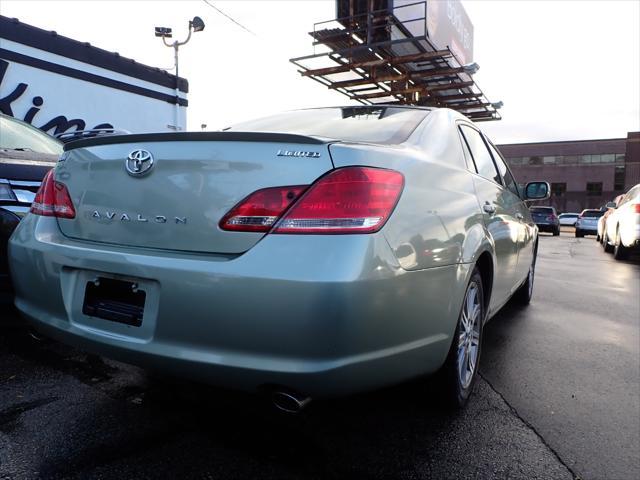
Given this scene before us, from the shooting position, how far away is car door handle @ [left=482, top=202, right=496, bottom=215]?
103 inches

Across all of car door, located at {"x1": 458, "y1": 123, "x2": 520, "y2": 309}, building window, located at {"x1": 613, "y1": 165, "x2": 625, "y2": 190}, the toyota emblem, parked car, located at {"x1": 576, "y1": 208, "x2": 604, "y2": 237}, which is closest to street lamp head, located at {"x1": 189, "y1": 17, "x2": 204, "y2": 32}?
car door, located at {"x1": 458, "y1": 123, "x2": 520, "y2": 309}

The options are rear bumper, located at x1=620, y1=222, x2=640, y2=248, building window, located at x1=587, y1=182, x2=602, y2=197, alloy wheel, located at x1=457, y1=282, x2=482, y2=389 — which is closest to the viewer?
alloy wheel, located at x1=457, y1=282, x2=482, y2=389

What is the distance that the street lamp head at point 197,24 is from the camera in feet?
35.0

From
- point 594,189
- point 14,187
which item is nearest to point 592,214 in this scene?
point 14,187

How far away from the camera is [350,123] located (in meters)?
2.48

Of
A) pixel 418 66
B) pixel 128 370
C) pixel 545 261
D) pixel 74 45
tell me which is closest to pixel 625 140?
pixel 418 66

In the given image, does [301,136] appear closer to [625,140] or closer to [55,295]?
[55,295]

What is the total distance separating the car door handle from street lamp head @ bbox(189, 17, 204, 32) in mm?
9719

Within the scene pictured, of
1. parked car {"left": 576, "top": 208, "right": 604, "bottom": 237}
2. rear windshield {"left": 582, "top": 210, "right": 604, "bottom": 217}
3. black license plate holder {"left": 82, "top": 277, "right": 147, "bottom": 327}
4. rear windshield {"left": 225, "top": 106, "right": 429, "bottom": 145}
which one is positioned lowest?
parked car {"left": 576, "top": 208, "right": 604, "bottom": 237}

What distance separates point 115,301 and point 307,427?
37.9 inches

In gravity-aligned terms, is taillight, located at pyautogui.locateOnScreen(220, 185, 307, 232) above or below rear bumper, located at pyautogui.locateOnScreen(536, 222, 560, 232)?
above

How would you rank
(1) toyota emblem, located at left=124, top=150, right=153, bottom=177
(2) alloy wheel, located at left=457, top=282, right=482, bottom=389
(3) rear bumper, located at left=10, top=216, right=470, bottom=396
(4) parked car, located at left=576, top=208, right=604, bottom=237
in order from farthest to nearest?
(4) parked car, located at left=576, top=208, right=604, bottom=237, (2) alloy wheel, located at left=457, top=282, right=482, bottom=389, (1) toyota emblem, located at left=124, top=150, right=153, bottom=177, (3) rear bumper, located at left=10, top=216, right=470, bottom=396

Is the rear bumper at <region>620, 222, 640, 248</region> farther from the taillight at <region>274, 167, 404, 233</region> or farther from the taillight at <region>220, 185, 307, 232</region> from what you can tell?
the taillight at <region>220, 185, 307, 232</region>

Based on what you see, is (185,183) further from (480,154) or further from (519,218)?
(519,218)
